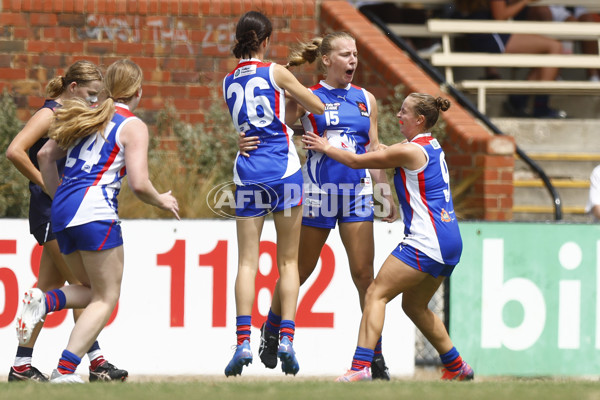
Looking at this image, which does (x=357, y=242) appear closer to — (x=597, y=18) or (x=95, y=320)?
(x=95, y=320)

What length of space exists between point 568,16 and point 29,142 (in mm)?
9619

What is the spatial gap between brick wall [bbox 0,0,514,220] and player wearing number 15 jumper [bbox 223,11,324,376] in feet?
18.1

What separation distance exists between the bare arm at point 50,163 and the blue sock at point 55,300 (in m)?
0.62

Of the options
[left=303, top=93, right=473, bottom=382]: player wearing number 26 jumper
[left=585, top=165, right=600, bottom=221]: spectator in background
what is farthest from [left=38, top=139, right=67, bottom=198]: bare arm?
[left=585, top=165, right=600, bottom=221]: spectator in background

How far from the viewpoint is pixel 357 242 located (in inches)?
256

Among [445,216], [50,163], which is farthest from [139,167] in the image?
[445,216]

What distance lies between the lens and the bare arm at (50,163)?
5984mm

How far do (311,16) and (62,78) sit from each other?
20.3ft

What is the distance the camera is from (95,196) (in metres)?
5.67

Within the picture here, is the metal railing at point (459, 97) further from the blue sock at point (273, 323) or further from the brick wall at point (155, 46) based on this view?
the blue sock at point (273, 323)

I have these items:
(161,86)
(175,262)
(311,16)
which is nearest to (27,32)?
(161,86)

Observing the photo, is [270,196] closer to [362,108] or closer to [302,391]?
[362,108]

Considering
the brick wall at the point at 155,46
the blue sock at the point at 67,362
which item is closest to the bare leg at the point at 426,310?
the blue sock at the point at 67,362

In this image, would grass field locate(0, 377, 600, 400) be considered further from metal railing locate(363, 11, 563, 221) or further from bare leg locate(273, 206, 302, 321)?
metal railing locate(363, 11, 563, 221)
